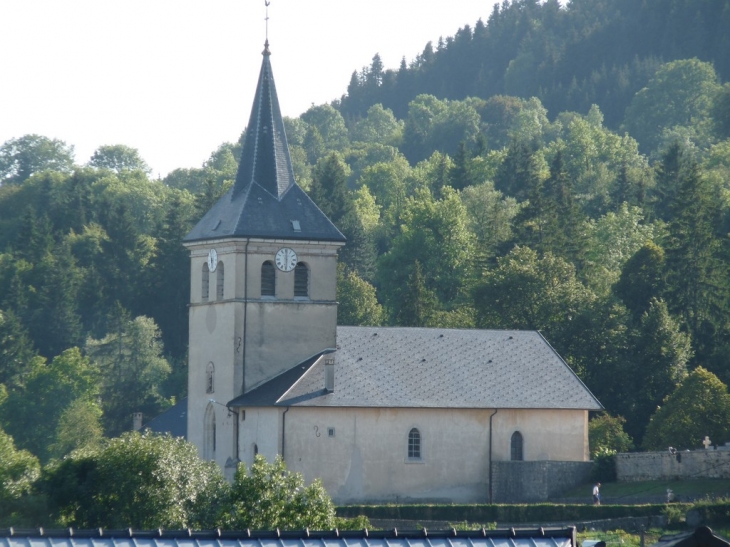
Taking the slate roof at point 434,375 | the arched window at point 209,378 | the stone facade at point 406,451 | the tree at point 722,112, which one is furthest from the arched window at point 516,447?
the tree at point 722,112

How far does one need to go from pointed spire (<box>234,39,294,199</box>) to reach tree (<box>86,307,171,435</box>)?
41410 millimetres

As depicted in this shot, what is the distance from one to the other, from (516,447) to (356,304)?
37.2 metres

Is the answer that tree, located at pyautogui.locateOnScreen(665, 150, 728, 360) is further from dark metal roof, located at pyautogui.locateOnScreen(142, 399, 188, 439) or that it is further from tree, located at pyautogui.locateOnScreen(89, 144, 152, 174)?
tree, located at pyautogui.locateOnScreen(89, 144, 152, 174)

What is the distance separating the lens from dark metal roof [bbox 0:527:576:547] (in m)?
34.4

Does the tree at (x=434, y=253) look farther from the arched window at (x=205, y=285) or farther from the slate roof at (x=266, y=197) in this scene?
the slate roof at (x=266, y=197)

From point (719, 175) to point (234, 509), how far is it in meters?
87.0

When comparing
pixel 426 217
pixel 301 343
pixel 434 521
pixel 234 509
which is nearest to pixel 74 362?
pixel 426 217

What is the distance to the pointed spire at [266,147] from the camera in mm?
72812

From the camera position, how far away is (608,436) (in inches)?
3211

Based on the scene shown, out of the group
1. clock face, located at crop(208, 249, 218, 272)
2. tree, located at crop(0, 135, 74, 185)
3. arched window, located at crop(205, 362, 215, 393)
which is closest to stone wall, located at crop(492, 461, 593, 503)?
arched window, located at crop(205, 362, 215, 393)

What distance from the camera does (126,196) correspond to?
158 meters

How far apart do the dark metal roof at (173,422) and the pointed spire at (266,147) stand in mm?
13081

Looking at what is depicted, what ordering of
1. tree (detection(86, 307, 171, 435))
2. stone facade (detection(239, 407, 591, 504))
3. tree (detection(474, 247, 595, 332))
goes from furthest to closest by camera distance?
tree (detection(86, 307, 171, 435))
tree (detection(474, 247, 595, 332))
stone facade (detection(239, 407, 591, 504))

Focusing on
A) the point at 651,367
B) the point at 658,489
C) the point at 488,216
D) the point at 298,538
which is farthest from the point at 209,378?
the point at 488,216
